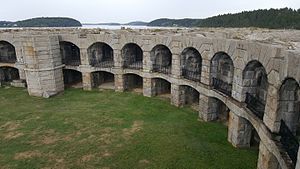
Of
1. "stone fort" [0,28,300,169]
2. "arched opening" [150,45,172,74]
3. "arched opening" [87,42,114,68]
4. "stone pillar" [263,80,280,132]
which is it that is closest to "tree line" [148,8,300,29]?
"stone fort" [0,28,300,169]

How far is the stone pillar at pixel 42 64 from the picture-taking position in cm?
3161

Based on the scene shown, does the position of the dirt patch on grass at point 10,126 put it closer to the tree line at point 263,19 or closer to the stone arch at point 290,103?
the stone arch at point 290,103

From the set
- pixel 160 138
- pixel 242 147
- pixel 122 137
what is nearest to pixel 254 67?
pixel 242 147

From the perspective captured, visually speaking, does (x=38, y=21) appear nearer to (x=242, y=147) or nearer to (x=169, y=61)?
(x=169, y=61)

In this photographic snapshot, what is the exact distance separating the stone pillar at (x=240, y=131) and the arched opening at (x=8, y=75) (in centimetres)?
3270

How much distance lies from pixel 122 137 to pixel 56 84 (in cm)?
1581

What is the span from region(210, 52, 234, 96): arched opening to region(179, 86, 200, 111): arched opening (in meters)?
4.99

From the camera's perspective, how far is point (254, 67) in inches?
744

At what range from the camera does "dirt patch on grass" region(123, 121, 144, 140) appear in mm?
22781

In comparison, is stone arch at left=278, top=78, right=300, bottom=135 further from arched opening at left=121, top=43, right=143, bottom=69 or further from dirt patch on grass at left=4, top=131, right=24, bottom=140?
dirt patch on grass at left=4, top=131, right=24, bottom=140

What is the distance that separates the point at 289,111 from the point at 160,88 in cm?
1861

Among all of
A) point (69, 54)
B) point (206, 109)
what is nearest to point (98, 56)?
point (69, 54)

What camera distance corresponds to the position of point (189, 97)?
98.5ft

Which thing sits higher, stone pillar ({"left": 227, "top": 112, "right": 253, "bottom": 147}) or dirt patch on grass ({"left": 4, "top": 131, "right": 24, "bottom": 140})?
stone pillar ({"left": 227, "top": 112, "right": 253, "bottom": 147})
